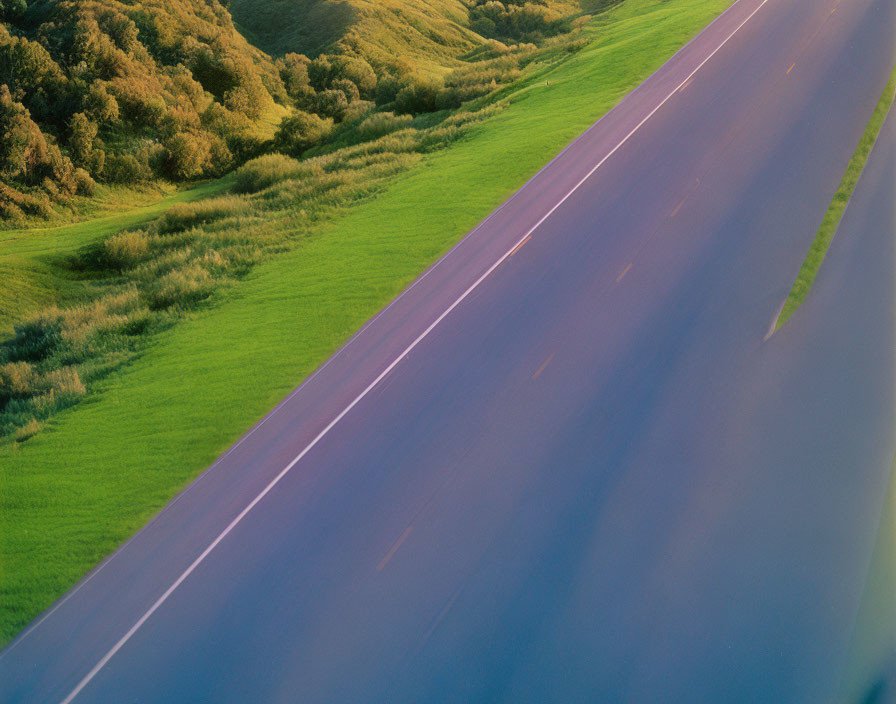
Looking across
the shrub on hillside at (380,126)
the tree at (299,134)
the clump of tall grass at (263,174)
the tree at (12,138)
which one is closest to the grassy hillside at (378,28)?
the tree at (299,134)

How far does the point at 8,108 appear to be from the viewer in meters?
27.7

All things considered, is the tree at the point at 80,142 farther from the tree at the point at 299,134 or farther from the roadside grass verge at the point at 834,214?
the roadside grass verge at the point at 834,214

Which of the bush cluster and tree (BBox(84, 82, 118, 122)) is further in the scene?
tree (BBox(84, 82, 118, 122))

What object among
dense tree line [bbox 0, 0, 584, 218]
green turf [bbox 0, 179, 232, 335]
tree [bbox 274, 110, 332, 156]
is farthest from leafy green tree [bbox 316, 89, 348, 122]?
green turf [bbox 0, 179, 232, 335]

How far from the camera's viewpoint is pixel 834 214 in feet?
40.1

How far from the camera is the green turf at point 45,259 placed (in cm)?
1731

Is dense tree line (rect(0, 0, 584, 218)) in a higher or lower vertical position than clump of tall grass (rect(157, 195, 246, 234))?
higher

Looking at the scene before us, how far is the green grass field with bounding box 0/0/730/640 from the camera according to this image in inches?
308

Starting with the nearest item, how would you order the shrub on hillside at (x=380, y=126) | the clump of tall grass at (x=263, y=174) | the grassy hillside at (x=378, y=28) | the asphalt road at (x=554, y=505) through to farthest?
1. the asphalt road at (x=554, y=505)
2. the clump of tall grass at (x=263, y=174)
3. the shrub on hillside at (x=380, y=126)
4. the grassy hillside at (x=378, y=28)

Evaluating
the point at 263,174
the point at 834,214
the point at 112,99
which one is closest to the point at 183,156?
the point at 112,99

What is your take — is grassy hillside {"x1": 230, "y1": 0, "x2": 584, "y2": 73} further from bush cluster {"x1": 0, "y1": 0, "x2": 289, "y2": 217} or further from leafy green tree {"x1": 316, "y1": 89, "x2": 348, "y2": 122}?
bush cluster {"x1": 0, "y1": 0, "x2": 289, "y2": 217}

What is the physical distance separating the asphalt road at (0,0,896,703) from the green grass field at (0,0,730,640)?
63cm

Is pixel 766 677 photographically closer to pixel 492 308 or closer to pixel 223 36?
pixel 492 308

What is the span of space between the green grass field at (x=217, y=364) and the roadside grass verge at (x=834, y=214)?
7230 mm
